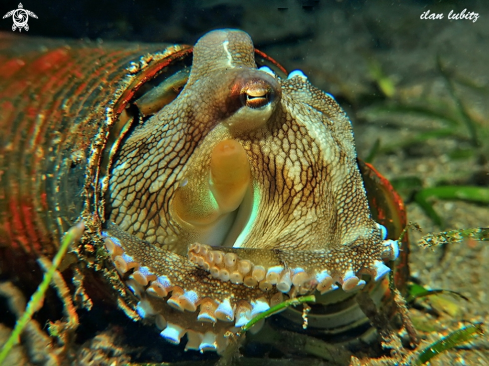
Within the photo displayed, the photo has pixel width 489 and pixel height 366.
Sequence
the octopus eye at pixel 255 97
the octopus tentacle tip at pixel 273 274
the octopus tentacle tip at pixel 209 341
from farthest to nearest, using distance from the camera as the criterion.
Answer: the octopus eye at pixel 255 97, the octopus tentacle tip at pixel 209 341, the octopus tentacle tip at pixel 273 274

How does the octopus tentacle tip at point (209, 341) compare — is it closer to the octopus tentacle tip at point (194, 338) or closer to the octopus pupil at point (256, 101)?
the octopus tentacle tip at point (194, 338)

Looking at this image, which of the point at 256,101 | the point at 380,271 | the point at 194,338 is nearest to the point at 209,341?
the point at 194,338

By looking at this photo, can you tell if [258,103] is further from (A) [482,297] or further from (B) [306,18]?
(B) [306,18]

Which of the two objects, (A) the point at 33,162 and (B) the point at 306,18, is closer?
(A) the point at 33,162

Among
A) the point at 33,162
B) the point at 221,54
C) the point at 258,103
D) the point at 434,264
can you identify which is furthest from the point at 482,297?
the point at 33,162

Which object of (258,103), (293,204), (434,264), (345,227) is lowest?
(434,264)

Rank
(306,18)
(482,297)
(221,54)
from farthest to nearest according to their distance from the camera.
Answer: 1. (306,18)
2. (482,297)
3. (221,54)

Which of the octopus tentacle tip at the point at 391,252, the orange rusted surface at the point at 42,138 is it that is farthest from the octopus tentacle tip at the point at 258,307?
the orange rusted surface at the point at 42,138

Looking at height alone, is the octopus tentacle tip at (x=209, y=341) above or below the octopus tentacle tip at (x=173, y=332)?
below
